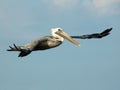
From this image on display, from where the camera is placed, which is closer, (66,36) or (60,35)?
(60,35)

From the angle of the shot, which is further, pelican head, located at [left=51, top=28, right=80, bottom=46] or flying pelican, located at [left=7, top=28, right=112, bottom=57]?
pelican head, located at [left=51, top=28, right=80, bottom=46]

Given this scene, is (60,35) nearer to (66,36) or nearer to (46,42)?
(66,36)

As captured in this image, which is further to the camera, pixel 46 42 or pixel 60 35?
pixel 60 35

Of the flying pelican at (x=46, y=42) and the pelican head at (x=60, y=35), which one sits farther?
the pelican head at (x=60, y=35)

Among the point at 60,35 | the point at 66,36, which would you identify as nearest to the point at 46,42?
the point at 60,35

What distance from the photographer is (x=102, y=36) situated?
41.7 meters

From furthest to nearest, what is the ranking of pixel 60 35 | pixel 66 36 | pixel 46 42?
pixel 66 36, pixel 60 35, pixel 46 42

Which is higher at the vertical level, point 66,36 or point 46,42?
point 66,36

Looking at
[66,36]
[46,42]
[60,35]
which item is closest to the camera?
[46,42]

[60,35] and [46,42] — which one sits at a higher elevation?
[60,35]

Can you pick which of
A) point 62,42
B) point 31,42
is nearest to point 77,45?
point 62,42

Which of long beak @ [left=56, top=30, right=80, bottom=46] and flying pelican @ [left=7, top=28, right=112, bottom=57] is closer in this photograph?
flying pelican @ [left=7, top=28, right=112, bottom=57]

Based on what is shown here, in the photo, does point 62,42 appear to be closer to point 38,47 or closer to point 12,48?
point 38,47

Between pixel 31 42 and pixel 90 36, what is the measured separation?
747 cm
